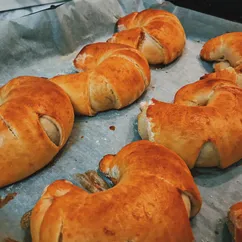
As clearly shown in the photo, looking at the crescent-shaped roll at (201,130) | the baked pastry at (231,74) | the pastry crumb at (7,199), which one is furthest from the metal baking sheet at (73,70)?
the baked pastry at (231,74)

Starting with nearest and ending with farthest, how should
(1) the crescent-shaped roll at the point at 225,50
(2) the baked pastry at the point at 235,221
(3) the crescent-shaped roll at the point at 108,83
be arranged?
(2) the baked pastry at the point at 235,221 < (3) the crescent-shaped roll at the point at 108,83 < (1) the crescent-shaped roll at the point at 225,50

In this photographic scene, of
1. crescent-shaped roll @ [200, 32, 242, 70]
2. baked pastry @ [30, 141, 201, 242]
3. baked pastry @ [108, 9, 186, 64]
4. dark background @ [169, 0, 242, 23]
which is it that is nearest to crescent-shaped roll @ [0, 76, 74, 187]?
baked pastry @ [30, 141, 201, 242]

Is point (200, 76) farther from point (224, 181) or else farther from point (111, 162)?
point (111, 162)

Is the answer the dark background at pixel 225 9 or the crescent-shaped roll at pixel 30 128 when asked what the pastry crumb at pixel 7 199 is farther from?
the dark background at pixel 225 9

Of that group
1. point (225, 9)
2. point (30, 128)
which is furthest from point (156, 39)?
point (30, 128)

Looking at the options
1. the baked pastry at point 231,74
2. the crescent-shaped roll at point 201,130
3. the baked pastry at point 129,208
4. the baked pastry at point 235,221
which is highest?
the baked pastry at point 129,208

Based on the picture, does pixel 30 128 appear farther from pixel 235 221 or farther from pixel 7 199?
pixel 235 221
